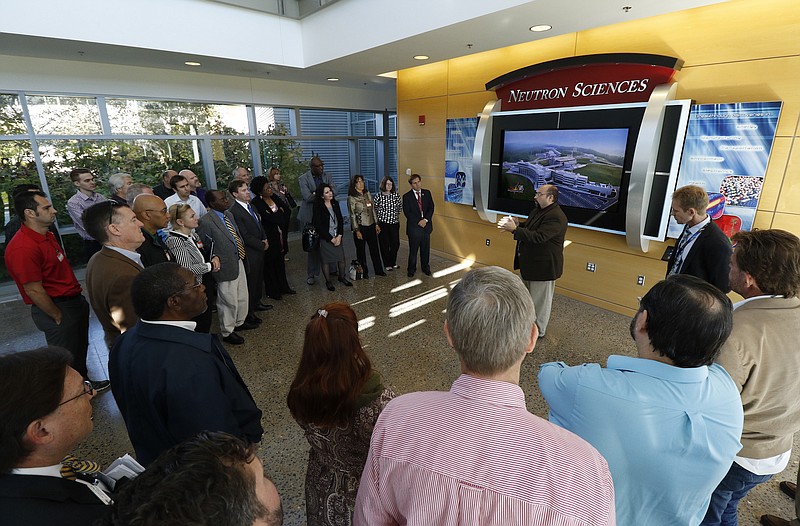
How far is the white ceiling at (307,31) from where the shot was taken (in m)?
3.63

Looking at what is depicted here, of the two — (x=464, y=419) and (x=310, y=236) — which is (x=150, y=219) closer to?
(x=310, y=236)

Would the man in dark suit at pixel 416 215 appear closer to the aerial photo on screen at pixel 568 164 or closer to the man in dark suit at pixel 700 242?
the aerial photo on screen at pixel 568 164

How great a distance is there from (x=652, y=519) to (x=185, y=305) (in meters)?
1.85

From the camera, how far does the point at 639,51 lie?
4043mm

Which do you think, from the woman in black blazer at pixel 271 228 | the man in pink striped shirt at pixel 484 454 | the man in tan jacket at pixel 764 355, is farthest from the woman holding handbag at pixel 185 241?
the man in tan jacket at pixel 764 355

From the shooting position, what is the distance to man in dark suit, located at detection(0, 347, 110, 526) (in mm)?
867

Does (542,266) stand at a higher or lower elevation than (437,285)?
higher

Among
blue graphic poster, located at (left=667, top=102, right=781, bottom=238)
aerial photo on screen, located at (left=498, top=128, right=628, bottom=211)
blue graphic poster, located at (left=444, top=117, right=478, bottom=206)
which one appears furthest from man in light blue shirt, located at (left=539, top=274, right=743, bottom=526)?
blue graphic poster, located at (left=444, top=117, right=478, bottom=206)

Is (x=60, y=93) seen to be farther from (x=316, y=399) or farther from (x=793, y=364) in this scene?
(x=793, y=364)

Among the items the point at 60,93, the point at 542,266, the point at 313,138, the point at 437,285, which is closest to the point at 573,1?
the point at 542,266

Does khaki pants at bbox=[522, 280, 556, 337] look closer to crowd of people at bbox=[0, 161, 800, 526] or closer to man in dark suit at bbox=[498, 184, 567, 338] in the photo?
man in dark suit at bbox=[498, 184, 567, 338]

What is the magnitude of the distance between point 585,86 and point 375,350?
387 centimetres

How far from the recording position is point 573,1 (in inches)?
127

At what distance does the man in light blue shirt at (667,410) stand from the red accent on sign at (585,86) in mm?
3777
